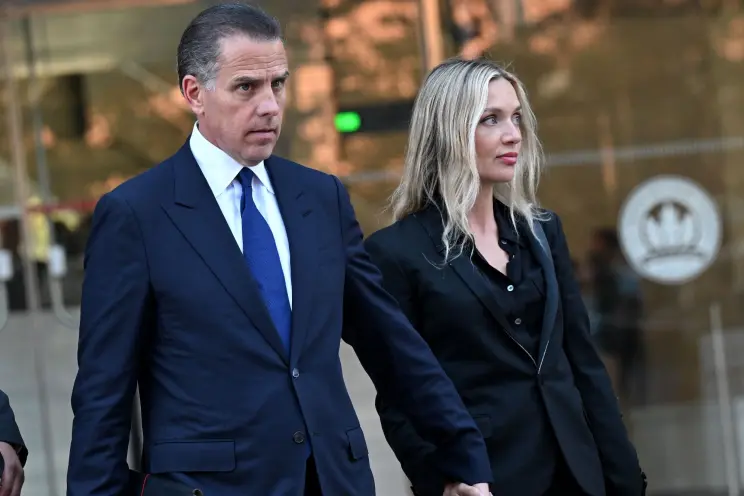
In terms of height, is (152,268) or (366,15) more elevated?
(366,15)

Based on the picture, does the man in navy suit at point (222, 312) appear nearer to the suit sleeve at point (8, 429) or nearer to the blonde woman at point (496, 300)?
the suit sleeve at point (8, 429)

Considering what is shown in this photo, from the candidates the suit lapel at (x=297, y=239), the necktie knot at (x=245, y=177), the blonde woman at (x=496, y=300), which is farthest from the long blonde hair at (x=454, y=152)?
the necktie knot at (x=245, y=177)

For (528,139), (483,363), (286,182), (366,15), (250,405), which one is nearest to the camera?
(250,405)

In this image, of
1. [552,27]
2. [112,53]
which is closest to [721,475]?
[552,27]

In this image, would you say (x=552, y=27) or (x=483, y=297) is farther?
(x=552, y=27)

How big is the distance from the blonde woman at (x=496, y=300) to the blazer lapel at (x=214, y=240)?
2.49 feet

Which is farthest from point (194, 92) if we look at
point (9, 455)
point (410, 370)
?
point (9, 455)

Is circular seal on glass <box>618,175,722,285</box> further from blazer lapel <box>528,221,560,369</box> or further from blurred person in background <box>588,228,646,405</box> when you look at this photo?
blazer lapel <box>528,221,560,369</box>

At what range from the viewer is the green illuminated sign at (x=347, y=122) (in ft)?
26.5

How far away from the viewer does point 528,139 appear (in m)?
4.65

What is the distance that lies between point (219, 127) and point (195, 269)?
363 millimetres

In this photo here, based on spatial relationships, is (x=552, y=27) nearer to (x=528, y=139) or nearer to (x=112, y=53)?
(x=112, y=53)

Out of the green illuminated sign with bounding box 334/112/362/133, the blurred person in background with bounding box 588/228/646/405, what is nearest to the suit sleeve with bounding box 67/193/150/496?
the green illuminated sign with bounding box 334/112/362/133

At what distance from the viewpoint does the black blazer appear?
13.9ft
